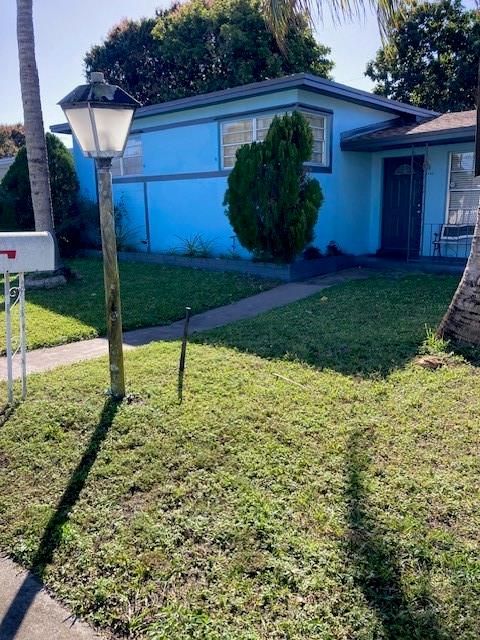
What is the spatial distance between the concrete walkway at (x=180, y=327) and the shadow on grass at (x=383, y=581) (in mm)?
3787

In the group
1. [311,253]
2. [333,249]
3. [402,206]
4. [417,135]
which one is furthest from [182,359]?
[402,206]

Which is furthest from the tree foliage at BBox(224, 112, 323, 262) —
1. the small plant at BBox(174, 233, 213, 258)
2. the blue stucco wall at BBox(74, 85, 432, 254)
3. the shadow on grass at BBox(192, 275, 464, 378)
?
the small plant at BBox(174, 233, 213, 258)

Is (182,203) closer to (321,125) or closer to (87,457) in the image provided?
(321,125)

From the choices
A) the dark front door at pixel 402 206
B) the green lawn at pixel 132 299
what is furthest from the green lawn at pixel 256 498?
the dark front door at pixel 402 206

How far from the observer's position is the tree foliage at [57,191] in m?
14.4

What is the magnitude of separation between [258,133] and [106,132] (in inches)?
322

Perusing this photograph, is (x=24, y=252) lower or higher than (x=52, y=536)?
higher

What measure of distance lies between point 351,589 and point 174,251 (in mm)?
11926

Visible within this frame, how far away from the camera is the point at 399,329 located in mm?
6355

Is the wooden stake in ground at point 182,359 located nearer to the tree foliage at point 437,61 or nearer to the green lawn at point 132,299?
the green lawn at point 132,299

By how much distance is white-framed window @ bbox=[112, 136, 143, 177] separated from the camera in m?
14.3

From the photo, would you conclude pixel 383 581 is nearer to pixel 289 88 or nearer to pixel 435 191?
pixel 289 88

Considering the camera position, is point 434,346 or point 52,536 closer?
point 52,536

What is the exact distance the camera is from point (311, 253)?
11.7 meters
